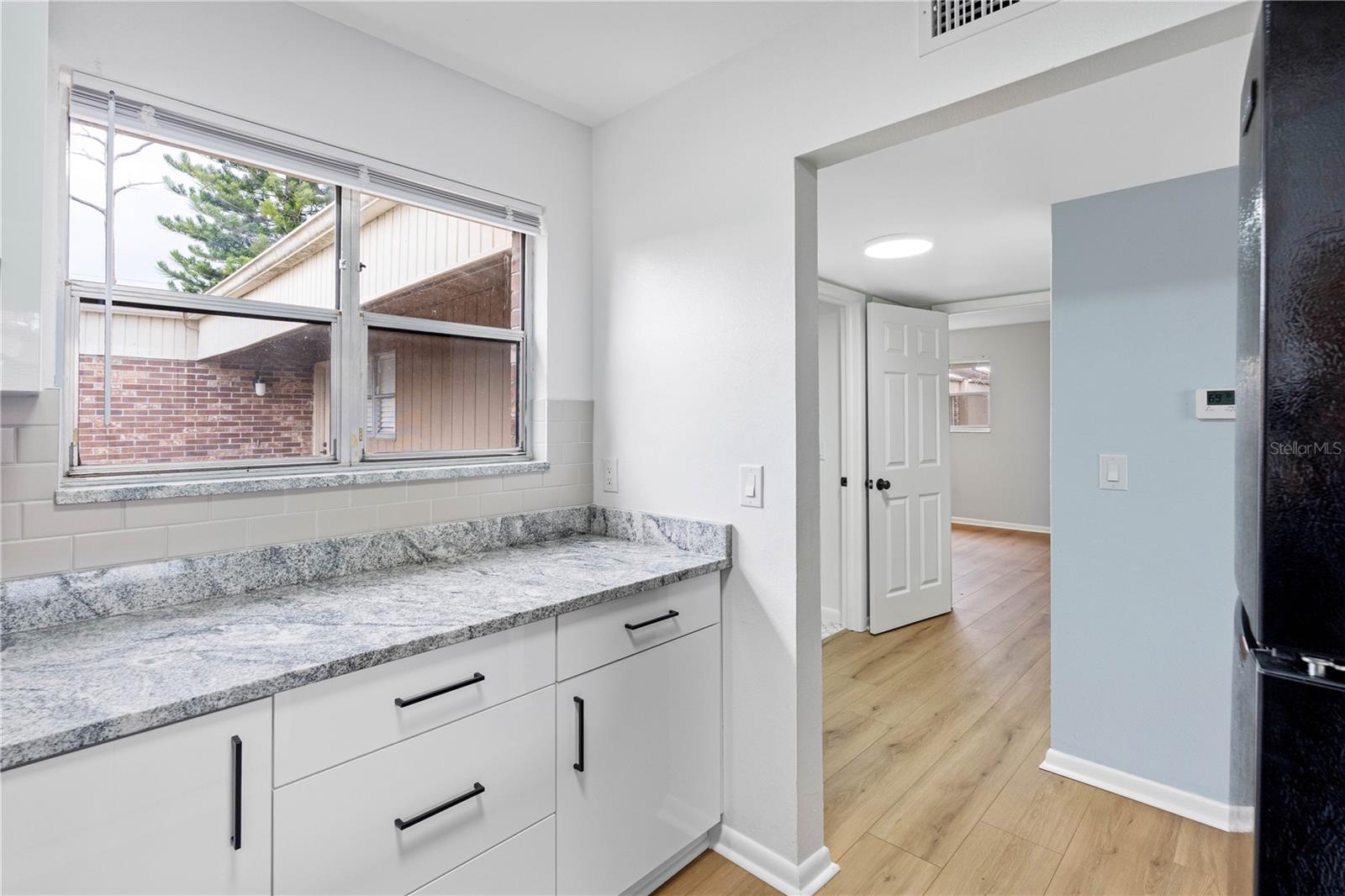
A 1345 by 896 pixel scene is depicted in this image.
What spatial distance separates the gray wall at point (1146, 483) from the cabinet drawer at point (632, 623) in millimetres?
1493

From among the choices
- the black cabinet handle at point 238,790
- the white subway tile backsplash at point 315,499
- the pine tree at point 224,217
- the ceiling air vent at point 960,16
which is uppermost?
the ceiling air vent at point 960,16

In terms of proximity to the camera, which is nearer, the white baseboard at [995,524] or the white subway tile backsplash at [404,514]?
the white subway tile backsplash at [404,514]

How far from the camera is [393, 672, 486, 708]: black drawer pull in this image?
4.09ft

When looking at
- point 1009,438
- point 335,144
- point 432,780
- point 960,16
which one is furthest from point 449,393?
Result: point 1009,438

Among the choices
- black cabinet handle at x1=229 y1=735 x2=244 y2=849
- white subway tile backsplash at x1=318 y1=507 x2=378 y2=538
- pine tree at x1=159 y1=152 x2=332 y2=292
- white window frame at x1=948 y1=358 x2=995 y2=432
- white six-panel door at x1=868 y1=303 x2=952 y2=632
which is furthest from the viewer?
white window frame at x1=948 y1=358 x2=995 y2=432

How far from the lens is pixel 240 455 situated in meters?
1.67

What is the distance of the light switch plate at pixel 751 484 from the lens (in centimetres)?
185

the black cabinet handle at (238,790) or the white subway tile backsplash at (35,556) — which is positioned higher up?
the white subway tile backsplash at (35,556)

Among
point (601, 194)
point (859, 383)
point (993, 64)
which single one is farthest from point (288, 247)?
point (859, 383)

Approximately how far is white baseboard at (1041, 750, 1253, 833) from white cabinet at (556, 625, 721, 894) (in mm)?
1432

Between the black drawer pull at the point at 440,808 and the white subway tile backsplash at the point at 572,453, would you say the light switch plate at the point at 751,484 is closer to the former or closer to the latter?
the white subway tile backsplash at the point at 572,453

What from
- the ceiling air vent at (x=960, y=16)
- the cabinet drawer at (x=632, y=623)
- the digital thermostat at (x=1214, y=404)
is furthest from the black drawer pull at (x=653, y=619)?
the digital thermostat at (x=1214, y=404)

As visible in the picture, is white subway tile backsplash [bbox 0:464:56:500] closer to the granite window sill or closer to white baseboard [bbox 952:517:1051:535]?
the granite window sill

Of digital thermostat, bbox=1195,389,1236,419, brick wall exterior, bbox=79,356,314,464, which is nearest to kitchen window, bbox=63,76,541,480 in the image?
brick wall exterior, bbox=79,356,314,464
